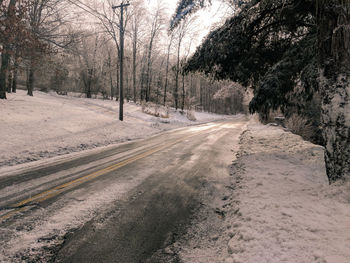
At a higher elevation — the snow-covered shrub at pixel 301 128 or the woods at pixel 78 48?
the woods at pixel 78 48

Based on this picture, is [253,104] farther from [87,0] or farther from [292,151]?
[87,0]

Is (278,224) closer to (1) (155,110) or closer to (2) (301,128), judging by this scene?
(2) (301,128)

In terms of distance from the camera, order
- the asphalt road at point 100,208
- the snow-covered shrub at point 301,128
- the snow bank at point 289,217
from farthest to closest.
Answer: the snow-covered shrub at point 301,128
the asphalt road at point 100,208
the snow bank at point 289,217

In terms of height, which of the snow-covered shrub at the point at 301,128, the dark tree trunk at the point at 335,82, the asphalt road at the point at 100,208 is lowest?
the asphalt road at the point at 100,208

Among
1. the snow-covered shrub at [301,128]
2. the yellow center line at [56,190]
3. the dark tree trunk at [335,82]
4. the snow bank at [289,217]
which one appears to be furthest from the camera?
the snow-covered shrub at [301,128]

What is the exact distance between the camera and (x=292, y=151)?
697cm

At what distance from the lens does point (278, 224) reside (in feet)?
9.03

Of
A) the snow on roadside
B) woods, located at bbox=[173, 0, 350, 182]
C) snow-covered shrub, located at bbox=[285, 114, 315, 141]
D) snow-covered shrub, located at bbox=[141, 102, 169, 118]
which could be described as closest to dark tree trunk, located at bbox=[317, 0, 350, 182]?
woods, located at bbox=[173, 0, 350, 182]

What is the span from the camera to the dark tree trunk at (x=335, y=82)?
11.6ft

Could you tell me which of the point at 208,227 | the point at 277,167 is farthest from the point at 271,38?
the point at 208,227

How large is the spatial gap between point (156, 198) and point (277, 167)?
11.5ft

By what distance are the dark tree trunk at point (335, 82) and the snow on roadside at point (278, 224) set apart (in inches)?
21.2

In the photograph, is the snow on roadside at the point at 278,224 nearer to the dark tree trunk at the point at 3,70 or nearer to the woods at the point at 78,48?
the woods at the point at 78,48

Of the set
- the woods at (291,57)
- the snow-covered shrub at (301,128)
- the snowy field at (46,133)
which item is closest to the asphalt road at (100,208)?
the snowy field at (46,133)
